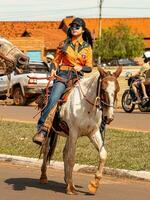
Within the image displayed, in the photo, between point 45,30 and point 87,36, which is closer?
point 87,36

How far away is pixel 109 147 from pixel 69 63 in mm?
3904

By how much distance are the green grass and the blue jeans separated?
2445 mm

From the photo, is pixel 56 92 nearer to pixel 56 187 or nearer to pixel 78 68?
pixel 78 68

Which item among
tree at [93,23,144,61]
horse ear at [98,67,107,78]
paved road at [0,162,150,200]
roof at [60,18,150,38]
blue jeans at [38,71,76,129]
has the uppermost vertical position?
roof at [60,18,150,38]

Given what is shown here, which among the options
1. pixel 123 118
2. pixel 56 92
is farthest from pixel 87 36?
pixel 123 118

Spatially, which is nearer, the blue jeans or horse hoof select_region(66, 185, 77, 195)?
horse hoof select_region(66, 185, 77, 195)

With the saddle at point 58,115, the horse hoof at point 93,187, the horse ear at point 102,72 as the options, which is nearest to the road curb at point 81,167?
the horse hoof at point 93,187

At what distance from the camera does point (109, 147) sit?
41.7 feet

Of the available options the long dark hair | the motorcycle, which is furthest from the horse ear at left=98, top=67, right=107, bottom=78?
the motorcycle

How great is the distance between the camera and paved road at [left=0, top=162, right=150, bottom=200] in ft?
28.8

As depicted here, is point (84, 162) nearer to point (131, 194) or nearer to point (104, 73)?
point (131, 194)

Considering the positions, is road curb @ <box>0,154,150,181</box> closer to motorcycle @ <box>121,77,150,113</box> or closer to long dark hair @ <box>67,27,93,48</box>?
long dark hair @ <box>67,27,93,48</box>

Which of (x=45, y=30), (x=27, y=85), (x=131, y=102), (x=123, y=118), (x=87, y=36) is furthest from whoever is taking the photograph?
(x=45, y=30)

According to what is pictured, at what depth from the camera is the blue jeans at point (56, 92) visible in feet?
29.9
